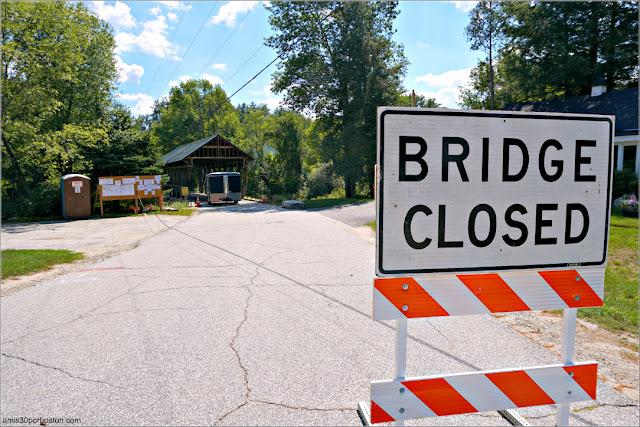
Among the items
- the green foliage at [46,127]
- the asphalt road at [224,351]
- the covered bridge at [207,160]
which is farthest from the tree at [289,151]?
the asphalt road at [224,351]

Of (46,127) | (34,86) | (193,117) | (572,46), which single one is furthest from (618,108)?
(193,117)

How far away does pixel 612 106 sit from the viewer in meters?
24.1

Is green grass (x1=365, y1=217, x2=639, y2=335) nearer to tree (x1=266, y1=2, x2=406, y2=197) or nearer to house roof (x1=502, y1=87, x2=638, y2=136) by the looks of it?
house roof (x1=502, y1=87, x2=638, y2=136)

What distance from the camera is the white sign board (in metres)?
2.10

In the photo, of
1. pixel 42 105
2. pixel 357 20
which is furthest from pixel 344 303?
pixel 357 20

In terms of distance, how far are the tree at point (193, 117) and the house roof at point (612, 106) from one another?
52.6m

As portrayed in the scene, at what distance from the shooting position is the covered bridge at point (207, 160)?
3694cm

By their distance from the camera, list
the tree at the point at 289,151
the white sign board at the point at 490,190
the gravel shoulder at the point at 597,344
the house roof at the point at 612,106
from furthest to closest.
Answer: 1. the tree at the point at 289,151
2. the house roof at the point at 612,106
3. the gravel shoulder at the point at 597,344
4. the white sign board at the point at 490,190

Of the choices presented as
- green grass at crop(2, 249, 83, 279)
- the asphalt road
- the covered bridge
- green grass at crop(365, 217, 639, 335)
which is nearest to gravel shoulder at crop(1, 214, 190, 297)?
green grass at crop(2, 249, 83, 279)

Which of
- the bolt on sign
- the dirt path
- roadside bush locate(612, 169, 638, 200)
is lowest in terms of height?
the dirt path

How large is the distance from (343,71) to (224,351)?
3049cm

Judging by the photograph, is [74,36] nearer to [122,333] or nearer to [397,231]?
[122,333]

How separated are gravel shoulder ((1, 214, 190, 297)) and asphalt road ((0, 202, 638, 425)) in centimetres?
83

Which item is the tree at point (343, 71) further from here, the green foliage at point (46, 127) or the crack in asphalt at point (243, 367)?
the crack in asphalt at point (243, 367)
